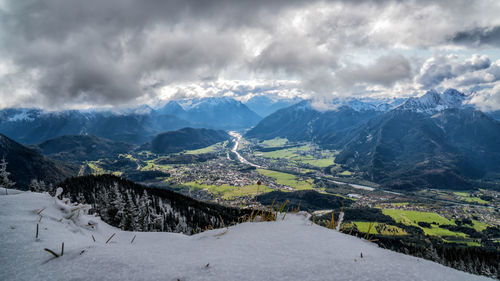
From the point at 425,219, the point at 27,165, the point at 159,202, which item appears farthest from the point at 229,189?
the point at 27,165

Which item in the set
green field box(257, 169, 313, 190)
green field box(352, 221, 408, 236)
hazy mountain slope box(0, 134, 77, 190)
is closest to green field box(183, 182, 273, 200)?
green field box(257, 169, 313, 190)

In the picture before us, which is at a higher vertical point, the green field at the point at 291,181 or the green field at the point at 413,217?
the green field at the point at 291,181

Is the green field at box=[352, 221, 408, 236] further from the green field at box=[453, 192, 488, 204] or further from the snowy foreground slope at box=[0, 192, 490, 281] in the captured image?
the green field at box=[453, 192, 488, 204]

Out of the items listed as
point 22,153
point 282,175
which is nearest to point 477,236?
point 282,175

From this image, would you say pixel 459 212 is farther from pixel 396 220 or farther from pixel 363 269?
pixel 363 269

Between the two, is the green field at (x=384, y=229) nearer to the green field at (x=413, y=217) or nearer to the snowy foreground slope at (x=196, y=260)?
the green field at (x=413, y=217)

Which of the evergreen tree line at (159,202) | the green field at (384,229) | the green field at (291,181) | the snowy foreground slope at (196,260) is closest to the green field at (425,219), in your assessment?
the green field at (384,229)

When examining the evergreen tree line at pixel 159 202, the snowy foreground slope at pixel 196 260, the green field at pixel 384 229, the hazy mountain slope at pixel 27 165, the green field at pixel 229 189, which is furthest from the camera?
the hazy mountain slope at pixel 27 165

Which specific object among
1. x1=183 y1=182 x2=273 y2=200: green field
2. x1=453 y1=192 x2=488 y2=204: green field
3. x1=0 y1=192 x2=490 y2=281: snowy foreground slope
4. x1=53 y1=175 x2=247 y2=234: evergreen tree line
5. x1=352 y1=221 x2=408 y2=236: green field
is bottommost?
x1=352 y1=221 x2=408 y2=236: green field
